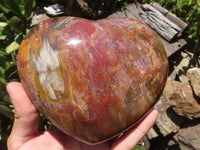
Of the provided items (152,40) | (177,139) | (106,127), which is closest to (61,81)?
(106,127)

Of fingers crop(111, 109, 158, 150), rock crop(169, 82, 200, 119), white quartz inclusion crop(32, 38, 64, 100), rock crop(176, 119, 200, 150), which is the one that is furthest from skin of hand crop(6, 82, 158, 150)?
rock crop(176, 119, 200, 150)

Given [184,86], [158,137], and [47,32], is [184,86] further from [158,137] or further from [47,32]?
[47,32]

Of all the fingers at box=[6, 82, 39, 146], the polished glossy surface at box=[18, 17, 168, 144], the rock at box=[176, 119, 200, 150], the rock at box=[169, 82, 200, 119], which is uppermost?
the polished glossy surface at box=[18, 17, 168, 144]

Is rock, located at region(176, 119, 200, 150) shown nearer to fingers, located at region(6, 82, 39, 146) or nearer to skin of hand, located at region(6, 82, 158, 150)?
skin of hand, located at region(6, 82, 158, 150)

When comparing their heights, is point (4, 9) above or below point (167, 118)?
above

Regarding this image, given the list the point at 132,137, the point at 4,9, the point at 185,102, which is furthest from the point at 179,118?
the point at 4,9

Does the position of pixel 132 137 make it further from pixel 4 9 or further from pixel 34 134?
pixel 4 9
